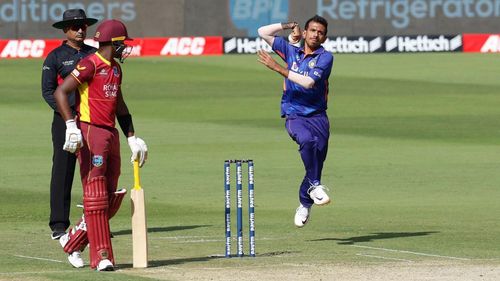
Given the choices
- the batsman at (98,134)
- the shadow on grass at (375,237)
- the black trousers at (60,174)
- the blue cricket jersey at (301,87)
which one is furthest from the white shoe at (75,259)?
the blue cricket jersey at (301,87)

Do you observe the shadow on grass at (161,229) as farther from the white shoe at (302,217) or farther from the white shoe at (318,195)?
the white shoe at (318,195)

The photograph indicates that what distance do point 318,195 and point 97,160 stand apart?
286cm

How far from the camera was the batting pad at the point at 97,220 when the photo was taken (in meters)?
10.3

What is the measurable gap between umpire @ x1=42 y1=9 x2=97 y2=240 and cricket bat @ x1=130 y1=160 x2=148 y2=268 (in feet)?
6.77

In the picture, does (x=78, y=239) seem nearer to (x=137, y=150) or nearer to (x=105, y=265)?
(x=105, y=265)

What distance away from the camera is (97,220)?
10297mm

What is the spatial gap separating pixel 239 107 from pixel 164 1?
1676 centimetres

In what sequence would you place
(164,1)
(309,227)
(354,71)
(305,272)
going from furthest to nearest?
(164,1)
(354,71)
(309,227)
(305,272)

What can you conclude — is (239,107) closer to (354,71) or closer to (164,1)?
(354,71)

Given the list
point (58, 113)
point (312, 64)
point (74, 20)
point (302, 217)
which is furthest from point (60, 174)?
point (312, 64)

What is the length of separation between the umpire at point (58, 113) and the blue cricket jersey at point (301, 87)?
1.68 m

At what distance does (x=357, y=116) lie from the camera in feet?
90.1

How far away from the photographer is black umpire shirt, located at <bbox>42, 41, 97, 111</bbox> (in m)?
12.5

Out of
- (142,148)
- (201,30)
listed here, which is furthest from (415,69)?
(142,148)
